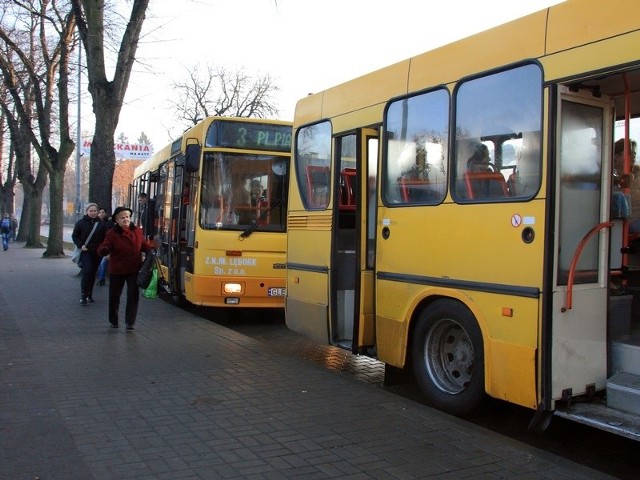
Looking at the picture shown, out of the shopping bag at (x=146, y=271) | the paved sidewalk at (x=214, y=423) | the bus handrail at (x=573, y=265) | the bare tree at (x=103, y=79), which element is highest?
the bare tree at (x=103, y=79)

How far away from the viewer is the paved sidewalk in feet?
13.4

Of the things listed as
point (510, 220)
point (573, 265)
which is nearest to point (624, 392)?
point (573, 265)

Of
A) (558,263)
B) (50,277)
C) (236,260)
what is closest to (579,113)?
(558,263)

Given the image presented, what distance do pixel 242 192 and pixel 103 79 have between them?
7172 millimetres

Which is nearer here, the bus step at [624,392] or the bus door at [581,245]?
the bus step at [624,392]

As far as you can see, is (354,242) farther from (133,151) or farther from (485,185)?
(133,151)

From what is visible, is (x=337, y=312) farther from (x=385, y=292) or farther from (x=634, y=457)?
(x=634, y=457)

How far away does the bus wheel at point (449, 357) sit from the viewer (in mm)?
5070

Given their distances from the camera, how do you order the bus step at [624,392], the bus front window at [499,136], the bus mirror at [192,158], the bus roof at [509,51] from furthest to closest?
the bus mirror at [192,158]
the bus front window at [499,136]
the bus step at [624,392]
the bus roof at [509,51]

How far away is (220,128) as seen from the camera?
1013cm

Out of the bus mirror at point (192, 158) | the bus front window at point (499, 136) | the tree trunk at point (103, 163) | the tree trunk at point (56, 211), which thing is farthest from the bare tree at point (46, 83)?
the bus front window at point (499, 136)

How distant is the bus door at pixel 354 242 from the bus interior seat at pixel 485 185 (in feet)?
4.77

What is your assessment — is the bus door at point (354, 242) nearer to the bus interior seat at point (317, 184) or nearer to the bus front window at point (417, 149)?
the bus interior seat at point (317, 184)

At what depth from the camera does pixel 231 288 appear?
32.4 feet
